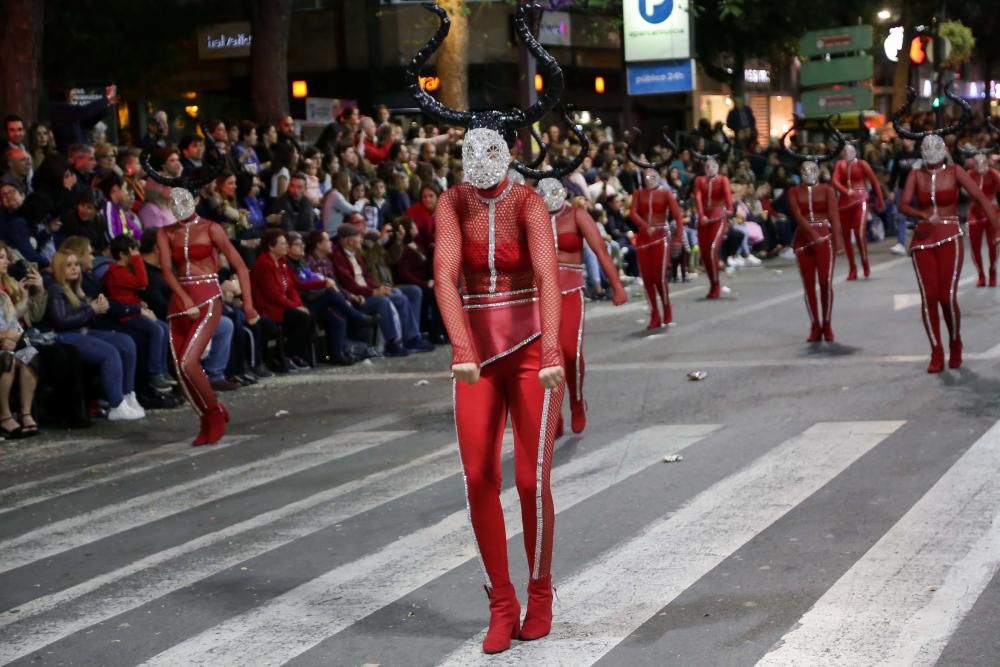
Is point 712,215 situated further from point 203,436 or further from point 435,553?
point 435,553

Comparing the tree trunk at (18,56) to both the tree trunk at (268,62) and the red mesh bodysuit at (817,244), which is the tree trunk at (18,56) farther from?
the red mesh bodysuit at (817,244)

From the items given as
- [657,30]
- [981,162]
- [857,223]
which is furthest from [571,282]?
[657,30]

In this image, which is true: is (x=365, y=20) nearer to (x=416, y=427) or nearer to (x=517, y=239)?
(x=416, y=427)

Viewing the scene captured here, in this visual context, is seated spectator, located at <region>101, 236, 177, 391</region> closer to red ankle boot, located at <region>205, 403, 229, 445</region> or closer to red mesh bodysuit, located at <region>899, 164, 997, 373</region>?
red ankle boot, located at <region>205, 403, 229, 445</region>

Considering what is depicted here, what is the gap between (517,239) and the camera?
703 cm

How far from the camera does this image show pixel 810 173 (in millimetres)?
18984

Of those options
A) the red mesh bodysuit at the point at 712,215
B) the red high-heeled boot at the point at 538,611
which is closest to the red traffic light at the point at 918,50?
the red mesh bodysuit at the point at 712,215

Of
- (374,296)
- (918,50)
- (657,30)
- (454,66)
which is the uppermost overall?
(657,30)

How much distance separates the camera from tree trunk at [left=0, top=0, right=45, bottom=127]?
72.7 feet

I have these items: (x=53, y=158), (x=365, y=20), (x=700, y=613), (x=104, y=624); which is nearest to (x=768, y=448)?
(x=700, y=613)

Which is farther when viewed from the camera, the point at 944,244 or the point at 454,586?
the point at 944,244

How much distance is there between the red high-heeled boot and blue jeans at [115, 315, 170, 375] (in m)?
9.69

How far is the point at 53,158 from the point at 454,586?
465 inches

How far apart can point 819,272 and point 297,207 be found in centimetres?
690
